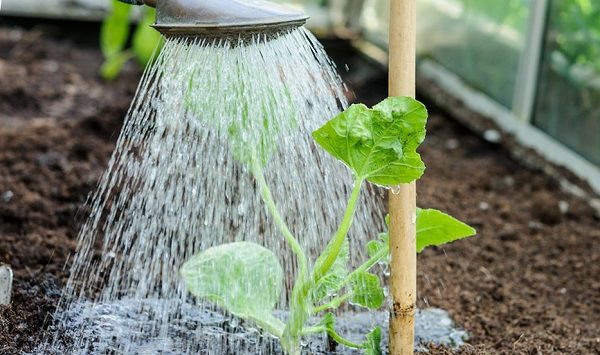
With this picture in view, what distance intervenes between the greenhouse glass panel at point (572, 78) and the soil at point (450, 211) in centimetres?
19

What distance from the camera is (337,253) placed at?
1985 millimetres

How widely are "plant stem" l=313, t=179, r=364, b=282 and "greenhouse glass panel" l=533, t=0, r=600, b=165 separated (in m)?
1.76

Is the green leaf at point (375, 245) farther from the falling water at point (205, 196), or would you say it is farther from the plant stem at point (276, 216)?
the falling water at point (205, 196)

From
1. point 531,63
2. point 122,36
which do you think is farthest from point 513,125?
point 122,36

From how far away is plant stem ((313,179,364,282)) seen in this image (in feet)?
6.37

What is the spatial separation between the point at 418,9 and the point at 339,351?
9.12 ft

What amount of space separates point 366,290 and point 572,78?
73.2 inches

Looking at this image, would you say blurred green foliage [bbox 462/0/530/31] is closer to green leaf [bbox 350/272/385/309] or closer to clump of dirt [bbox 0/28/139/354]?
clump of dirt [bbox 0/28/139/354]

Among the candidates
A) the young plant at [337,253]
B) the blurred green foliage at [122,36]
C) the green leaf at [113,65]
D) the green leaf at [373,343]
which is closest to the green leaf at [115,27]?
the blurred green foliage at [122,36]

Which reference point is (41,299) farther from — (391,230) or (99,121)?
(99,121)

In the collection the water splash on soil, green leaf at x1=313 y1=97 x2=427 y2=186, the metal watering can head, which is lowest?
the water splash on soil

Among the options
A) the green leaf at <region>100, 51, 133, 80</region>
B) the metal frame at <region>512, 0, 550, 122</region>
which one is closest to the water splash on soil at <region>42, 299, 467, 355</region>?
the metal frame at <region>512, 0, 550, 122</region>

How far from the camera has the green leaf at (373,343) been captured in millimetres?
2072

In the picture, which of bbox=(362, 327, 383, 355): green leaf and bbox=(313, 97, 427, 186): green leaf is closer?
bbox=(313, 97, 427, 186): green leaf
